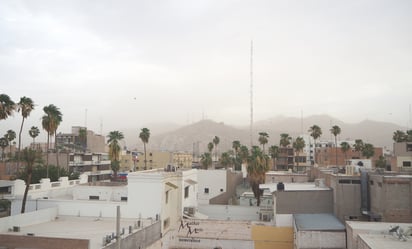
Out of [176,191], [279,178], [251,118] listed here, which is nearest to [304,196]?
[176,191]

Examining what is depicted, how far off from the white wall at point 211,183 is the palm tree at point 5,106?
30.1 m

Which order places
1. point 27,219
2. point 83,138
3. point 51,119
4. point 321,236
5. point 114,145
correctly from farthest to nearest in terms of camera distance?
1. point 83,138
2. point 114,145
3. point 51,119
4. point 27,219
5. point 321,236

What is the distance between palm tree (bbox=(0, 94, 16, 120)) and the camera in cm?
3800

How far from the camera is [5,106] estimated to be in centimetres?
3838

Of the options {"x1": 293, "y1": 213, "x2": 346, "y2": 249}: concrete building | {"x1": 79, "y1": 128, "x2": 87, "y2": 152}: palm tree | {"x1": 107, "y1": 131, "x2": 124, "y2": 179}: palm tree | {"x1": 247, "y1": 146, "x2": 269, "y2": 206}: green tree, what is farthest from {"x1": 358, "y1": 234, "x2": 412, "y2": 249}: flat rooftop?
{"x1": 79, "y1": 128, "x2": 87, "y2": 152}: palm tree

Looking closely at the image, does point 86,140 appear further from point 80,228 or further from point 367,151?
point 80,228

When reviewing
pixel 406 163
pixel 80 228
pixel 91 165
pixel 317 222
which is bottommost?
pixel 80 228

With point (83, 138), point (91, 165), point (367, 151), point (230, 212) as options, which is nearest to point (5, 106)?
point (230, 212)

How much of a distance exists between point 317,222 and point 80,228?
19.0 metres

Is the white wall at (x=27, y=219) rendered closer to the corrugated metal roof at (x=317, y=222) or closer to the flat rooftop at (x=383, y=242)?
the corrugated metal roof at (x=317, y=222)

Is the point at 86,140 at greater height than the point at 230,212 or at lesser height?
greater

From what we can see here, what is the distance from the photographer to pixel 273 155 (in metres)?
92.7

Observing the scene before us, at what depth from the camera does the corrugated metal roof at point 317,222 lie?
83.3 ft

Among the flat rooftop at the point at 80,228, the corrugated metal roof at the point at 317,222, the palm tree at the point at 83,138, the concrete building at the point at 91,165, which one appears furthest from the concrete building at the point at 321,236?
the palm tree at the point at 83,138
